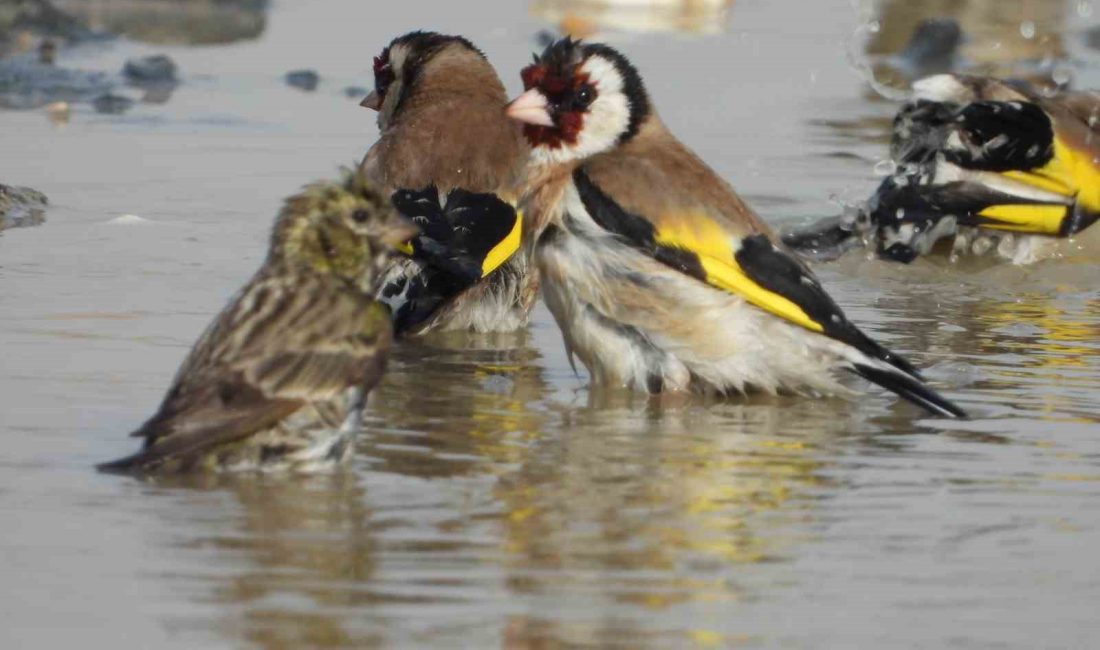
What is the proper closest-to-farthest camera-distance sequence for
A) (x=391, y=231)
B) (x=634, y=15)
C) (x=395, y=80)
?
(x=391, y=231) → (x=395, y=80) → (x=634, y=15)

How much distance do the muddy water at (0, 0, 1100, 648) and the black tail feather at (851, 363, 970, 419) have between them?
0.07m

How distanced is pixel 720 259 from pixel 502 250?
881 mm

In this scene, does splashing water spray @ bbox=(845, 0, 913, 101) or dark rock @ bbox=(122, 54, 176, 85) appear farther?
dark rock @ bbox=(122, 54, 176, 85)

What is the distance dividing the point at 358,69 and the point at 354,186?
26.4 feet

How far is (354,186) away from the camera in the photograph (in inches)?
217

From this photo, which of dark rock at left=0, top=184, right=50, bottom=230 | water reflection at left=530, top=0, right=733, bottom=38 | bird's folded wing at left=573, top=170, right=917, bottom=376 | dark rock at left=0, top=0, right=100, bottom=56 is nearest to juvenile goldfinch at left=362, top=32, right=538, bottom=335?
bird's folded wing at left=573, top=170, right=917, bottom=376

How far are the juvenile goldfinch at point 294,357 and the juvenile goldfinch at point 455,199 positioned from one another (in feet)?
4.63

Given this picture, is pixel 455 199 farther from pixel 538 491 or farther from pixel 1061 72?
pixel 1061 72

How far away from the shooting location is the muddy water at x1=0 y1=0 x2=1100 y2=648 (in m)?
4.25

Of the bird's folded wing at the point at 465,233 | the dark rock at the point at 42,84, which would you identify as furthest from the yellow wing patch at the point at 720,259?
the dark rock at the point at 42,84

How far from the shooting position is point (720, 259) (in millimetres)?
6477

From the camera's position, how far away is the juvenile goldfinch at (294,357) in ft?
16.4

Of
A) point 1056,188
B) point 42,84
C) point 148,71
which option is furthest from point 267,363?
point 148,71

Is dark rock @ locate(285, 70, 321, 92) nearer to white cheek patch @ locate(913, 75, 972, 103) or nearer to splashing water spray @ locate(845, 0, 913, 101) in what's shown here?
splashing water spray @ locate(845, 0, 913, 101)
